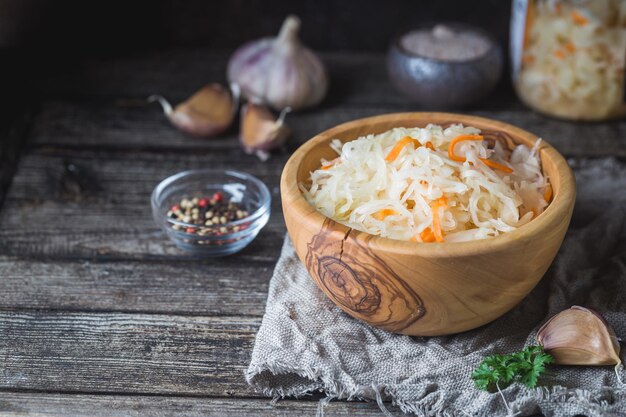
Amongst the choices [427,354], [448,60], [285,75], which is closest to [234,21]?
[285,75]

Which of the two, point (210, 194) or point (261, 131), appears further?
point (261, 131)

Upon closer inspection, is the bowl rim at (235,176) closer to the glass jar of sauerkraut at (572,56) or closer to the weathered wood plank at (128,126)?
the weathered wood plank at (128,126)

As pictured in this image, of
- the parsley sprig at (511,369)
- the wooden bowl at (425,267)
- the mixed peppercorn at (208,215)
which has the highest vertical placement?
the wooden bowl at (425,267)

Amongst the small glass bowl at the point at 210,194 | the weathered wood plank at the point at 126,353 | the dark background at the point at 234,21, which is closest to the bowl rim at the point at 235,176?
the small glass bowl at the point at 210,194

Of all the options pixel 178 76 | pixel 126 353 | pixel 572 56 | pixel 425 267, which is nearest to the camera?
pixel 425 267

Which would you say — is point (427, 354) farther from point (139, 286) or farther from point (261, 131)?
point (261, 131)

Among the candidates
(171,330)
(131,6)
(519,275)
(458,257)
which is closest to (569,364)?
(519,275)

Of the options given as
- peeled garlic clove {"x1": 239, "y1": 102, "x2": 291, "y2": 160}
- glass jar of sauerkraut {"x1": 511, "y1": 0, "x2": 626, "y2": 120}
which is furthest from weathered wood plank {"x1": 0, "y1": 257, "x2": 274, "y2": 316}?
glass jar of sauerkraut {"x1": 511, "y1": 0, "x2": 626, "y2": 120}

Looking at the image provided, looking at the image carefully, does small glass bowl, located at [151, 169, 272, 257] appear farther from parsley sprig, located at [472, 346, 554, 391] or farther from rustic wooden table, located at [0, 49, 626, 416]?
parsley sprig, located at [472, 346, 554, 391]
